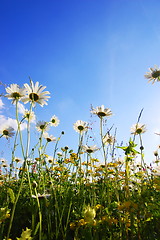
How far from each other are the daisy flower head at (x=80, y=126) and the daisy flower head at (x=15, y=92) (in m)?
1.34

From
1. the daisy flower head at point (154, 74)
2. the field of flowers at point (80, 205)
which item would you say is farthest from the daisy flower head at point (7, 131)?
the daisy flower head at point (154, 74)

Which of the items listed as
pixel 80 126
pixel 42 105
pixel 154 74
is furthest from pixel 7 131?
pixel 154 74

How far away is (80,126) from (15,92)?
4.51ft

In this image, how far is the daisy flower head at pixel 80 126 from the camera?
300cm

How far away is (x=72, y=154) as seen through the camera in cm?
354

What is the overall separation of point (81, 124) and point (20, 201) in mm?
1316

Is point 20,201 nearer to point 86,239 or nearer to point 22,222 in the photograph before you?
point 22,222

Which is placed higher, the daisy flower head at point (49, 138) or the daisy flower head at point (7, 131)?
the daisy flower head at point (49, 138)

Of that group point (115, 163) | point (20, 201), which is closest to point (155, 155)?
point (115, 163)

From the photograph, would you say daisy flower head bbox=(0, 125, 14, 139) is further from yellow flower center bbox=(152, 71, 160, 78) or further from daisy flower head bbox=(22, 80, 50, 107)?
yellow flower center bbox=(152, 71, 160, 78)

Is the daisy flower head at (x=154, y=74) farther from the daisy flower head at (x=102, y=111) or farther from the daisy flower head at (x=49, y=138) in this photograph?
the daisy flower head at (x=49, y=138)

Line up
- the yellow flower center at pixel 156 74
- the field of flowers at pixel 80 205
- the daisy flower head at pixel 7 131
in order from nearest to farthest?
the field of flowers at pixel 80 205 < the daisy flower head at pixel 7 131 < the yellow flower center at pixel 156 74

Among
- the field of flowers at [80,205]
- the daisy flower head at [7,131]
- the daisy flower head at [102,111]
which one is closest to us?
the field of flowers at [80,205]

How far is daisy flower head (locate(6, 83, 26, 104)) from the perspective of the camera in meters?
1.82
